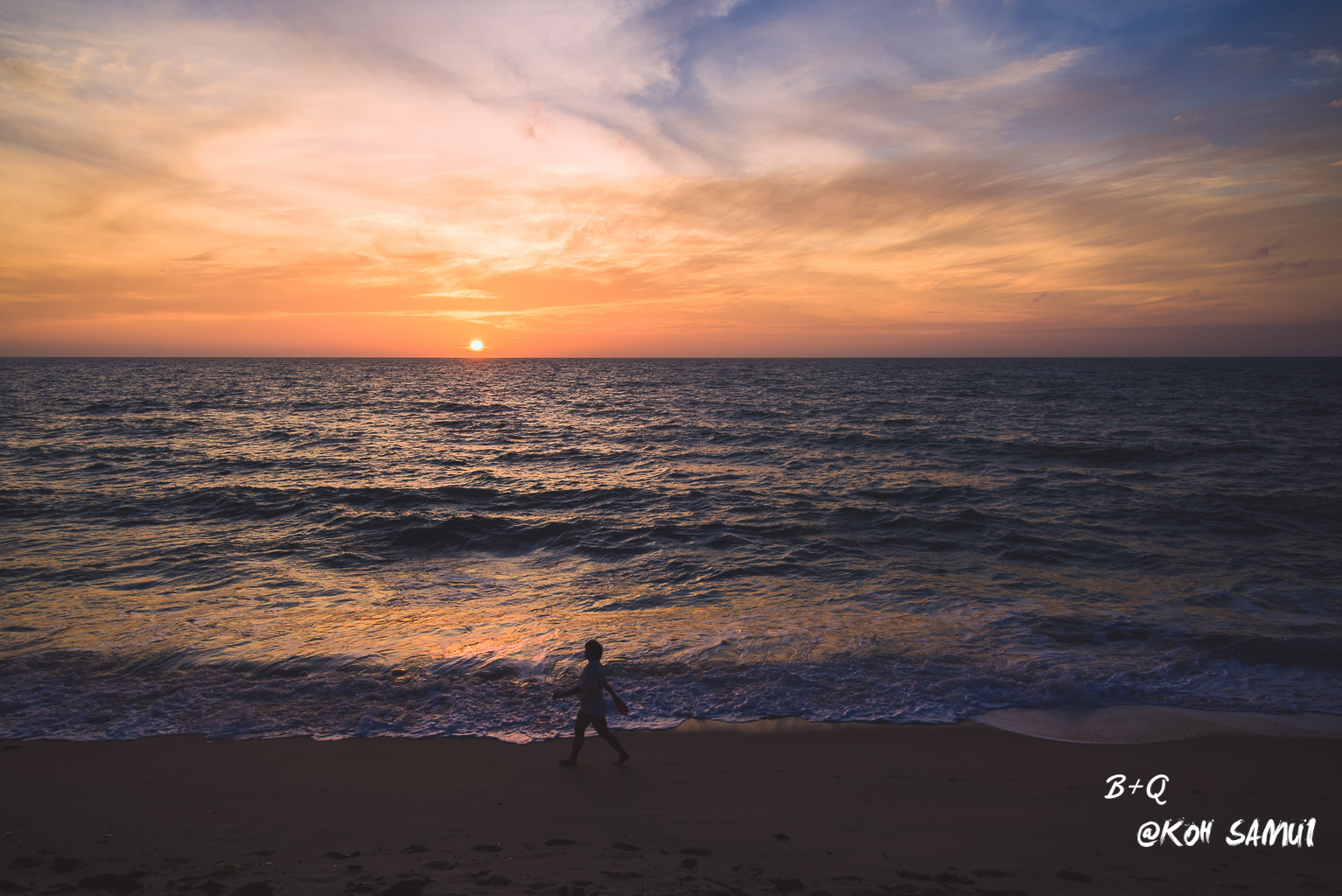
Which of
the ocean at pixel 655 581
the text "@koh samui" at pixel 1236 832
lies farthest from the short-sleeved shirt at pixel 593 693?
the text "@koh samui" at pixel 1236 832

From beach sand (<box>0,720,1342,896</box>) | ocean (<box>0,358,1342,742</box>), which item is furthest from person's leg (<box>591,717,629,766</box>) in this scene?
ocean (<box>0,358,1342,742</box>)

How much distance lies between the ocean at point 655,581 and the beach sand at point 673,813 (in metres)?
0.63

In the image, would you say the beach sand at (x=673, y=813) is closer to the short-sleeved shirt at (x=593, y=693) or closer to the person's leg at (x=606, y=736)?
the person's leg at (x=606, y=736)

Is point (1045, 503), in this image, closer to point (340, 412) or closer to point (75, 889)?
point (75, 889)

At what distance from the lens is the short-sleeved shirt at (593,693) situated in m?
6.91

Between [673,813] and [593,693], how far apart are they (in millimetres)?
1493

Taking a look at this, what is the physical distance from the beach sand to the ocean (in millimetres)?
630

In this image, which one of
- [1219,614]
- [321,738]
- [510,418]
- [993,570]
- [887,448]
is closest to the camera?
[321,738]

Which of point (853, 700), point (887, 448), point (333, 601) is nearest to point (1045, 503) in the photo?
point (887, 448)

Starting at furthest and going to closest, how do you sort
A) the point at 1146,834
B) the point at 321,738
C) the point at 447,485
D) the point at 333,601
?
1. the point at 447,485
2. the point at 333,601
3. the point at 321,738
4. the point at 1146,834

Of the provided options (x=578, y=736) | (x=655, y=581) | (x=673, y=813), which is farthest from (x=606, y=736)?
(x=655, y=581)

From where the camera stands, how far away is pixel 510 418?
163ft

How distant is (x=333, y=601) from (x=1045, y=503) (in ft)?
67.3

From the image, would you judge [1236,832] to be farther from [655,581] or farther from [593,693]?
[655,581]
